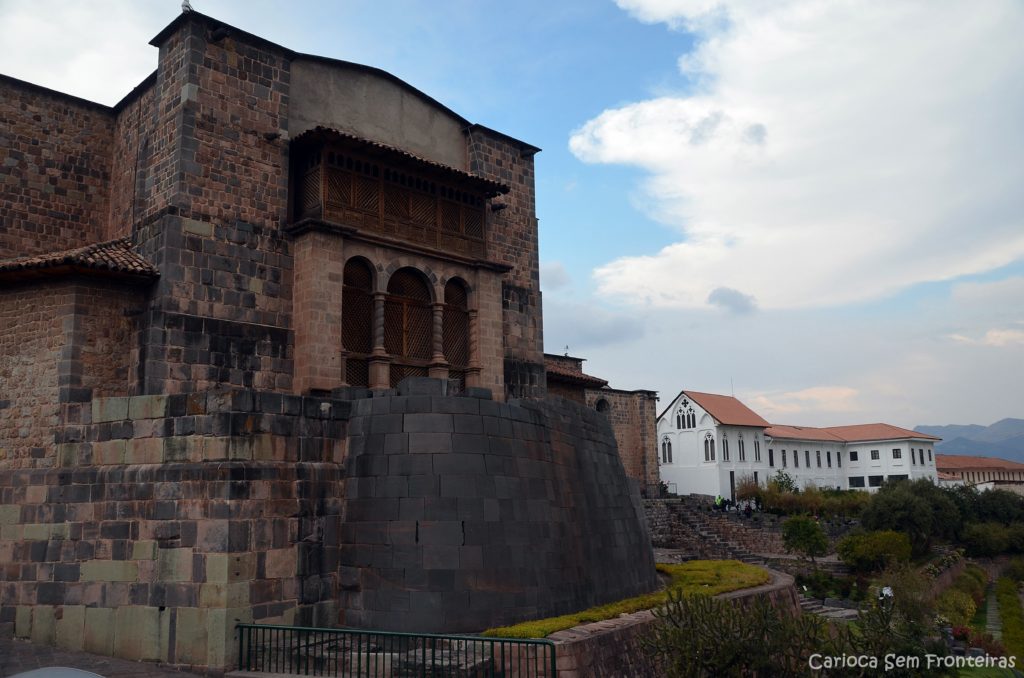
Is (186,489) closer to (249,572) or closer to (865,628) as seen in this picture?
(249,572)

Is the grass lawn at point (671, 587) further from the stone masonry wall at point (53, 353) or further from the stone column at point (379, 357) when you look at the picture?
the stone masonry wall at point (53, 353)

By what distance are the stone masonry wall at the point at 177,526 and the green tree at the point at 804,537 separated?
3172 centimetres

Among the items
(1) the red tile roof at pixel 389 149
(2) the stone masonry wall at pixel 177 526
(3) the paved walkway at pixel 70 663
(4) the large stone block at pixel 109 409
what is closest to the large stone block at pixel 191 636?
(2) the stone masonry wall at pixel 177 526

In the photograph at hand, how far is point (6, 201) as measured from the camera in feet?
62.1

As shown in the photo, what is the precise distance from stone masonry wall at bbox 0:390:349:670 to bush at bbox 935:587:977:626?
90.7 feet

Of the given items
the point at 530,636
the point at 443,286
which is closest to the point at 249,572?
the point at 530,636

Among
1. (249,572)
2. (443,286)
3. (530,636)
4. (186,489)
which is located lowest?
(530,636)

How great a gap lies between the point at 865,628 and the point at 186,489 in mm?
10075

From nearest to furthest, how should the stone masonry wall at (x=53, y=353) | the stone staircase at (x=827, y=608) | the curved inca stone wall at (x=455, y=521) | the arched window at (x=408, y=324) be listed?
the curved inca stone wall at (x=455, y=521)
the stone masonry wall at (x=53, y=353)
the arched window at (x=408, y=324)
the stone staircase at (x=827, y=608)

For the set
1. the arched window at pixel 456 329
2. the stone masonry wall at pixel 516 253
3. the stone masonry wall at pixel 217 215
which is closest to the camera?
the stone masonry wall at pixel 217 215

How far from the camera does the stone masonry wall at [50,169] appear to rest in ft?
62.6

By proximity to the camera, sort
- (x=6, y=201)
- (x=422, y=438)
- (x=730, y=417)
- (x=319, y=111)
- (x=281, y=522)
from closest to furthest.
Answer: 1. (x=281, y=522)
2. (x=422, y=438)
3. (x=6, y=201)
4. (x=319, y=111)
5. (x=730, y=417)

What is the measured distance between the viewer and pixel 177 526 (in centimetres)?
1273

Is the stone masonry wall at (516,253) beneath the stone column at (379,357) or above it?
above
